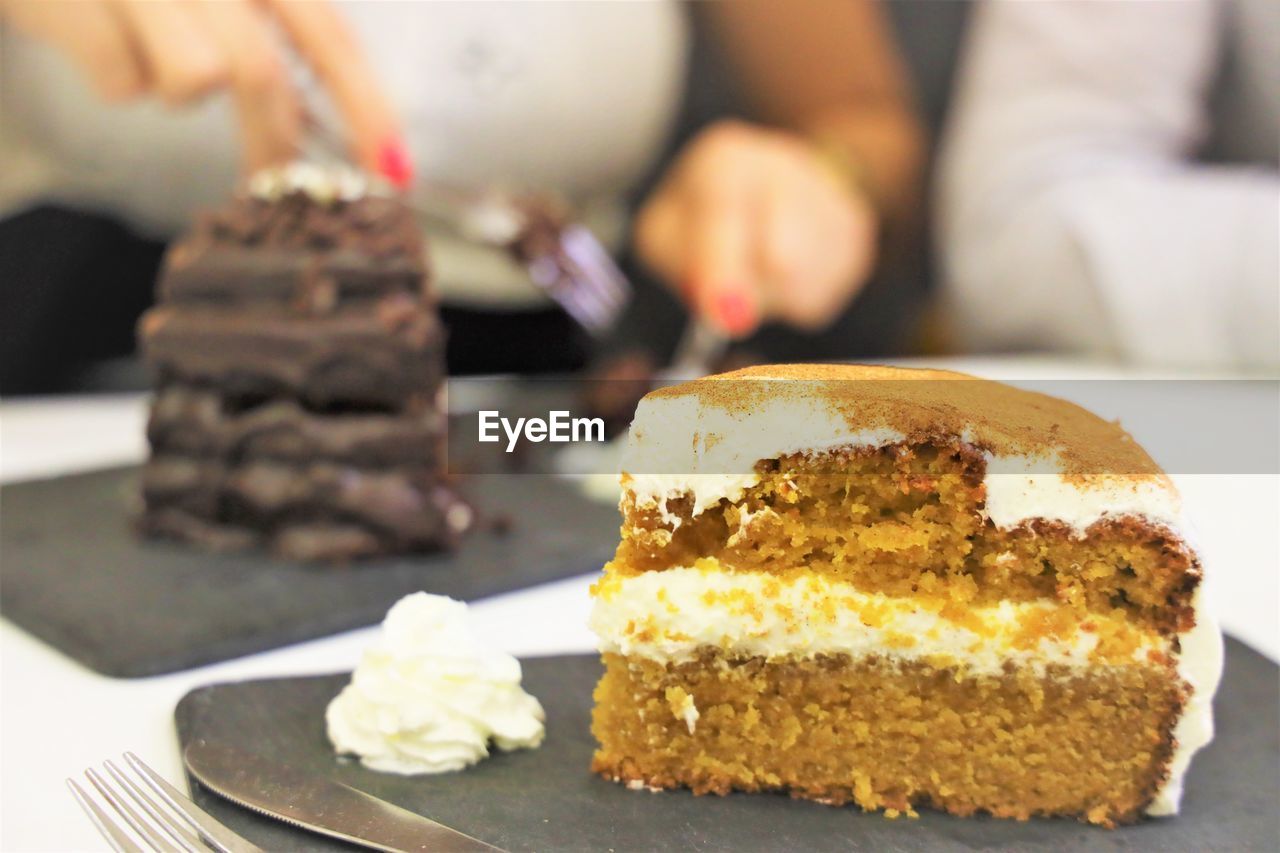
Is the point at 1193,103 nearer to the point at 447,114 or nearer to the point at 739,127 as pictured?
the point at 739,127

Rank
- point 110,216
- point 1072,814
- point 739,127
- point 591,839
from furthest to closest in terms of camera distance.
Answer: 1. point 739,127
2. point 110,216
3. point 1072,814
4. point 591,839

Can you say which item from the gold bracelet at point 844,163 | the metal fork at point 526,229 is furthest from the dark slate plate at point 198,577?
the gold bracelet at point 844,163

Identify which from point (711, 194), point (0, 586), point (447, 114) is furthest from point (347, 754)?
point (711, 194)

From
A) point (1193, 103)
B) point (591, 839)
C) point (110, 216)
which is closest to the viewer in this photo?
point (591, 839)

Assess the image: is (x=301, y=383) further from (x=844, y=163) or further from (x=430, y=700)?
(x=844, y=163)

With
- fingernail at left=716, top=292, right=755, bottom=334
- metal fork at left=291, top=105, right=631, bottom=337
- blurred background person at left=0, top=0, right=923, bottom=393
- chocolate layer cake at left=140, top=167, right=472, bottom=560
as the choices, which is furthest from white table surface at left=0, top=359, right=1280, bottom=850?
fingernail at left=716, top=292, right=755, bottom=334
